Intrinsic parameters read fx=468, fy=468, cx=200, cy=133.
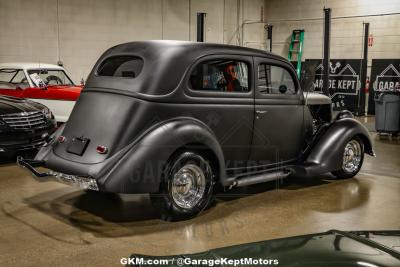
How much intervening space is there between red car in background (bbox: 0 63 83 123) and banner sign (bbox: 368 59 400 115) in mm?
9257

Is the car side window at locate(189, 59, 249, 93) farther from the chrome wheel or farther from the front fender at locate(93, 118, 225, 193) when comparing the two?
the chrome wheel

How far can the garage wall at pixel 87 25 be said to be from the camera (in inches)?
481

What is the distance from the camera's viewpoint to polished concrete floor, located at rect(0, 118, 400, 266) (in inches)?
154

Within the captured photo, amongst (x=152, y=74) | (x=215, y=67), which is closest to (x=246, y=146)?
(x=215, y=67)

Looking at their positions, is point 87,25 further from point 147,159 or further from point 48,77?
point 147,159

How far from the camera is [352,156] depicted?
6.48 m

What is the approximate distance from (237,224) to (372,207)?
1671mm

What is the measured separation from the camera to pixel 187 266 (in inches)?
69.4

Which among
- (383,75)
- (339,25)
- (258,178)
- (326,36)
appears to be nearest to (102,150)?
(258,178)

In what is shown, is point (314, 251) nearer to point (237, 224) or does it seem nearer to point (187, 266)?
point (187, 266)

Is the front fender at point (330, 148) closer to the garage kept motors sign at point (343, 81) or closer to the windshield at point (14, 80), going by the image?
the windshield at point (14, 80)

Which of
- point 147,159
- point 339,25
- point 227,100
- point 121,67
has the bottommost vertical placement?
point 147,159

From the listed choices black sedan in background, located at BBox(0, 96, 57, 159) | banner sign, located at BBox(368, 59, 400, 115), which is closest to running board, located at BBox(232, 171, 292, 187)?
black sedan in background, located at BBox(0, 96, 57, 159)

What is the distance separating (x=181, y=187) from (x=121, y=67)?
1.53 metres
